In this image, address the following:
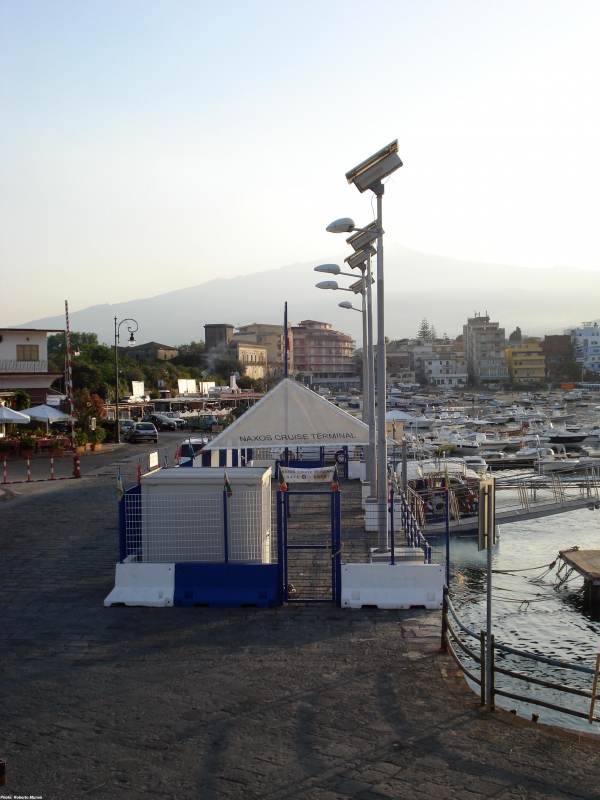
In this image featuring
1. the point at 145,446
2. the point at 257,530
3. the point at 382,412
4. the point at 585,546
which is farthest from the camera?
the point at 145,446

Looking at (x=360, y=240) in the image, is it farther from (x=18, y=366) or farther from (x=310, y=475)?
(x=18, y=366)

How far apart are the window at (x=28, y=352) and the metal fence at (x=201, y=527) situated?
37998mm

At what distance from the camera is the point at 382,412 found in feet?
39.5

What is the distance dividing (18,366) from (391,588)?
131 feet

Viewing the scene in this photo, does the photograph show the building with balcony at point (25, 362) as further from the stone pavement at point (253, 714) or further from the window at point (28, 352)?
the stone pavement at point (253, 714)

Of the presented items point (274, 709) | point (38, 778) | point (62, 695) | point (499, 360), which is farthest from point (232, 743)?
point (499, 360)

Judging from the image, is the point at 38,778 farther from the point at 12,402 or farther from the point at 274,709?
the point at 12,402

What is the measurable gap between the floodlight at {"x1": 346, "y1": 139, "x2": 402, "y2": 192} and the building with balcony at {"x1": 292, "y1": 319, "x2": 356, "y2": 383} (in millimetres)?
149143

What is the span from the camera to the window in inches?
1785

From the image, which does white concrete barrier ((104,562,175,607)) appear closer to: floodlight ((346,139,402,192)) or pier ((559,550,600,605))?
floodlight ((346,139,402,192))

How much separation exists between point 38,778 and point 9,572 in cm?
724

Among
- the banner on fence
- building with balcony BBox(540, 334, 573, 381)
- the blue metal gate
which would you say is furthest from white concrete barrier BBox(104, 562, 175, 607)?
building with balcony BBox(540, 334, 573, 381)

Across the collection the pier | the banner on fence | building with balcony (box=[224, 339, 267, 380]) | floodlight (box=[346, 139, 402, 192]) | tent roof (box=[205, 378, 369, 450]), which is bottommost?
the pier

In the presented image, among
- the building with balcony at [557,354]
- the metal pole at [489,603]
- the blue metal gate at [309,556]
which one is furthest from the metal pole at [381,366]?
the building with balcony at [557,354]
